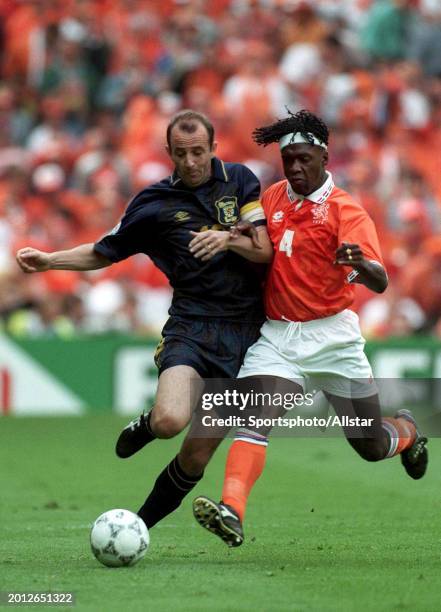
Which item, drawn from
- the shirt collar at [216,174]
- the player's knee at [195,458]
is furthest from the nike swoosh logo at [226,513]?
the shirt collar at [216,174]

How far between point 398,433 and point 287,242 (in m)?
1.30

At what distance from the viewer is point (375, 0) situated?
19328mm

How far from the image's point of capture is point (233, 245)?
278 inches

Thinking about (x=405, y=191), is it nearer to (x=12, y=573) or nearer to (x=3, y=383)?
(x=3, y=383)

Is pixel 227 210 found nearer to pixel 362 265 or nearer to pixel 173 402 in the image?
pixel 362 265

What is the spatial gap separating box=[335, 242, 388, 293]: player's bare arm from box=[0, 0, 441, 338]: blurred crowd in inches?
350

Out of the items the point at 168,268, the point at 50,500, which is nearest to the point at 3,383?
the point at 50,500

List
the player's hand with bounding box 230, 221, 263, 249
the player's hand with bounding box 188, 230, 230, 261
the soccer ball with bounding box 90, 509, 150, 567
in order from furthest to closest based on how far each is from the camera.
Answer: the player's hand with bounding box 230, 221, 263, 249 → the player's hand with bounding box 188, 230, 230, 261 → the soccer ball with bounding box 90, 509, 150, 567

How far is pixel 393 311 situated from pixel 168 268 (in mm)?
8608

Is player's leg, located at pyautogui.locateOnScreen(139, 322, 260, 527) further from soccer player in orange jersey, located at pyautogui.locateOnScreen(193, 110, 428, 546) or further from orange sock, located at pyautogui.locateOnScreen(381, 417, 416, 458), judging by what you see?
orange sock, located at pyautogui.locateOnScreen(381, 417, 416, 458)

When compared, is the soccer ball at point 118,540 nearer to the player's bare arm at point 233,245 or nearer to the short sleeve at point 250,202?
the player's bare arm at point 233,245

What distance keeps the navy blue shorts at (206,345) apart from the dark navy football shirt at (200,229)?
0.19ft

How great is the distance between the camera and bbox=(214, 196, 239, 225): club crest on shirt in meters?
7.32

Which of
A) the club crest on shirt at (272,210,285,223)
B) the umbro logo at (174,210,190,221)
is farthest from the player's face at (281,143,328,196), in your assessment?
the umbro logo at (174,210,190,221)
